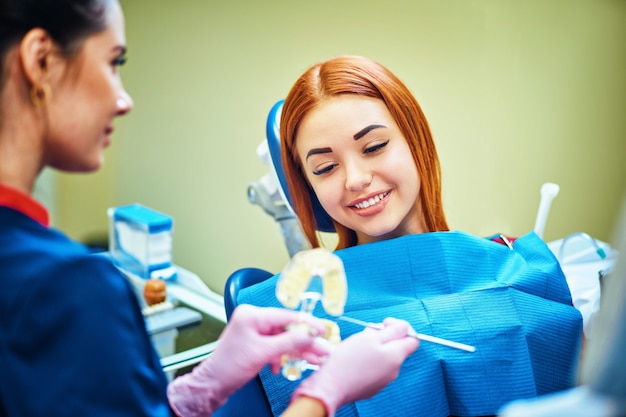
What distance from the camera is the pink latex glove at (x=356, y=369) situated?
67 cm

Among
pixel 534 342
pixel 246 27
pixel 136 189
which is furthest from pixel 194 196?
pixel 534 342

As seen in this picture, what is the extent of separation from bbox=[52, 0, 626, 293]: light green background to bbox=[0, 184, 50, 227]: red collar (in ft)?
4.13

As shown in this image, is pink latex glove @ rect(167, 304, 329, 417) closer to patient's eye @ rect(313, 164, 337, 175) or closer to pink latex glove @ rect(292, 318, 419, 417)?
pink latex glove @ rect(292, 318, 419, 417)

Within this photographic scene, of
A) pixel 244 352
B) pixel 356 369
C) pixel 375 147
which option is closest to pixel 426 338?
pixel 356 369

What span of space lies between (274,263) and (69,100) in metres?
1.39

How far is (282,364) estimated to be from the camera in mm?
752

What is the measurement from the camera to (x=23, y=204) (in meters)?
0.59

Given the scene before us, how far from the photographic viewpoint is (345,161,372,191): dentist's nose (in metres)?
0.99

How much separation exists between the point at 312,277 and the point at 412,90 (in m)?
1.07

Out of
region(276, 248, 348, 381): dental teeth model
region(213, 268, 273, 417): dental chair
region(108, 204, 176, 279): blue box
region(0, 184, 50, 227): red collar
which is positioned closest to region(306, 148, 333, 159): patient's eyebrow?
region(276, 248, 348, 381): dental teeth model

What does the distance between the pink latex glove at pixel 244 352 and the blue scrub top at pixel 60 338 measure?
0.61ft

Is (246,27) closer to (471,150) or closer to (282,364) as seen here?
(471,150)

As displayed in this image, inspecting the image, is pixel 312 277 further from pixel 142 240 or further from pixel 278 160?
pixel 142 240

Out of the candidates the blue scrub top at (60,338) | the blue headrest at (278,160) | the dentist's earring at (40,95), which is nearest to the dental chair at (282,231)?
the blue headrest at (278,160)
